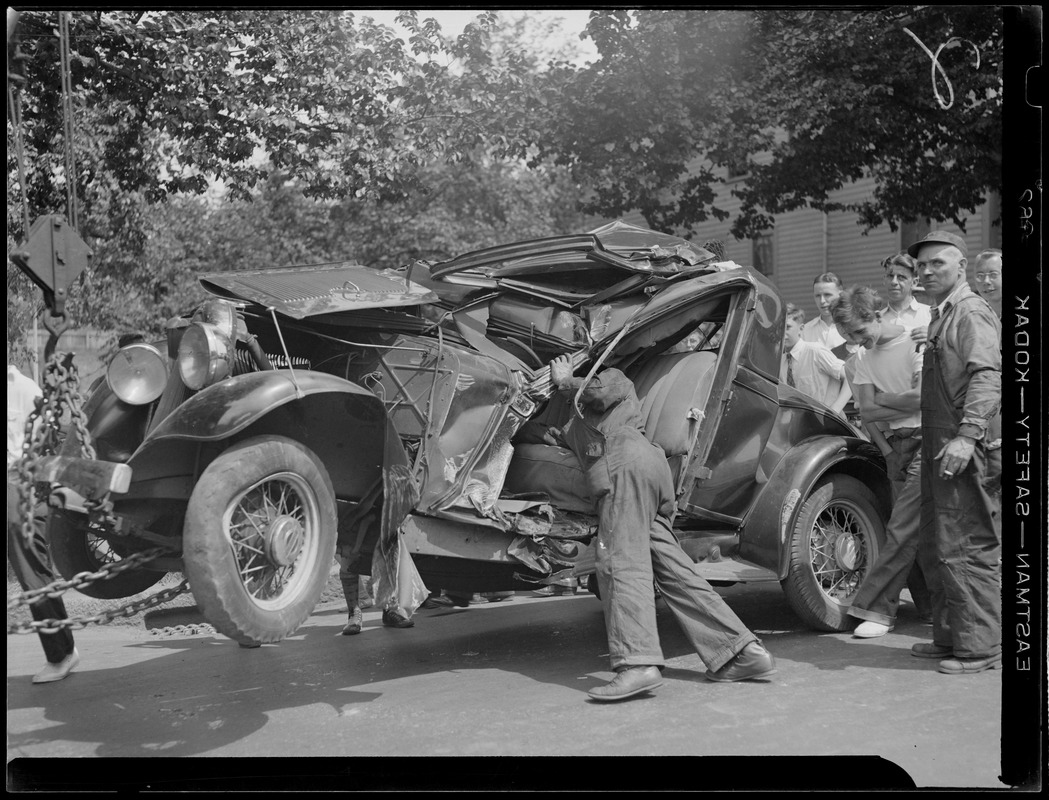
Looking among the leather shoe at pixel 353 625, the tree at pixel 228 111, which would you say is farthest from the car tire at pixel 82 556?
the tree at pixel 228 111

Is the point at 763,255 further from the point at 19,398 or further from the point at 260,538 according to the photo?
the point at 260,538

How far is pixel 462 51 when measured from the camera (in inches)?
349

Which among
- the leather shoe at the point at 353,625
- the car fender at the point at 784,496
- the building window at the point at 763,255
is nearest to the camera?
the car fender at the point at 784,496

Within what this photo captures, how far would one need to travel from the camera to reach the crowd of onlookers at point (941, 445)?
5.11 metres

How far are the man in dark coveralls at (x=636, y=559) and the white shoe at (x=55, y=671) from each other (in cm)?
264

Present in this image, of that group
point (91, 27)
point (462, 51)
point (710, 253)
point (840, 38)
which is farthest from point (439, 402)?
point (840, 38)

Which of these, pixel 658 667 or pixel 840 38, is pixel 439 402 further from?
pixel 840 38

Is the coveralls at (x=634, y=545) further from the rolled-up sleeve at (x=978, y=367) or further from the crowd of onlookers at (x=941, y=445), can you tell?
the rolled-up sleeve at (x=978, y=367)

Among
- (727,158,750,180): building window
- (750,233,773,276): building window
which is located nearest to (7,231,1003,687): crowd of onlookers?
(727,158,750,180): building window

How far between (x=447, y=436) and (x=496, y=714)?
1.26 m

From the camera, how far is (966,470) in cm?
512

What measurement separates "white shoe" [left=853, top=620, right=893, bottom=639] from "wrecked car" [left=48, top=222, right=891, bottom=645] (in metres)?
0.15
